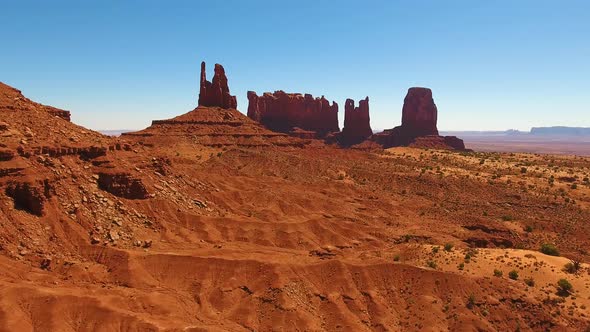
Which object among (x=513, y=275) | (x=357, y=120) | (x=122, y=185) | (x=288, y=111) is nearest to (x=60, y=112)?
(x=122, y=185)

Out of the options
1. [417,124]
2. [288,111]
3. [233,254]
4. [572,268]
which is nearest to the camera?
[572,268]

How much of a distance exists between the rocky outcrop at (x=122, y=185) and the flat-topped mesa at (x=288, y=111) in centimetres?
11473

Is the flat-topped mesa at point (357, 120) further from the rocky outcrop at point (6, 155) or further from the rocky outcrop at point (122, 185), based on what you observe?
the rocky outcrop at point (6, 155)

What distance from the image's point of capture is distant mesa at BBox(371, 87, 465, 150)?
154 meters

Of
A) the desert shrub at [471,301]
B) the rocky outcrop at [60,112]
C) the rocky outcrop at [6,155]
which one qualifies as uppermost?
the rocky outcrop at [60,112]

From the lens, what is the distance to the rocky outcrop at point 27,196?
26656 mm

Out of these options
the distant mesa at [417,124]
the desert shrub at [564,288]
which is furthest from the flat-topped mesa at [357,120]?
the desert shrub at [564,288]

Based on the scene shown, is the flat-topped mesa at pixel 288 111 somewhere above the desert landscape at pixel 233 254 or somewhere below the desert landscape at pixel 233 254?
above

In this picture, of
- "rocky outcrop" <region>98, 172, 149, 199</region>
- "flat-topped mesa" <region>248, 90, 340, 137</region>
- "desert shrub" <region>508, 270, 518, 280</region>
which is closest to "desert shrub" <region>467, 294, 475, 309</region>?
"desert shrub" <region>508, 270, 518, 280</region>

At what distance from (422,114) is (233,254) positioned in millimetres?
139686

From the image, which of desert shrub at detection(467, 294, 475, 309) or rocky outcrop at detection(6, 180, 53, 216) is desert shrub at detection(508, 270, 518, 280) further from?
rocky outcrop at detection(6, 180, 53, 216)

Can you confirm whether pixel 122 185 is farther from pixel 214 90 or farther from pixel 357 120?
pixel 357 120

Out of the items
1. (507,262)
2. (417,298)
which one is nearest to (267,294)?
(417,298)

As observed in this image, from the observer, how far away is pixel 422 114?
157875 mm
